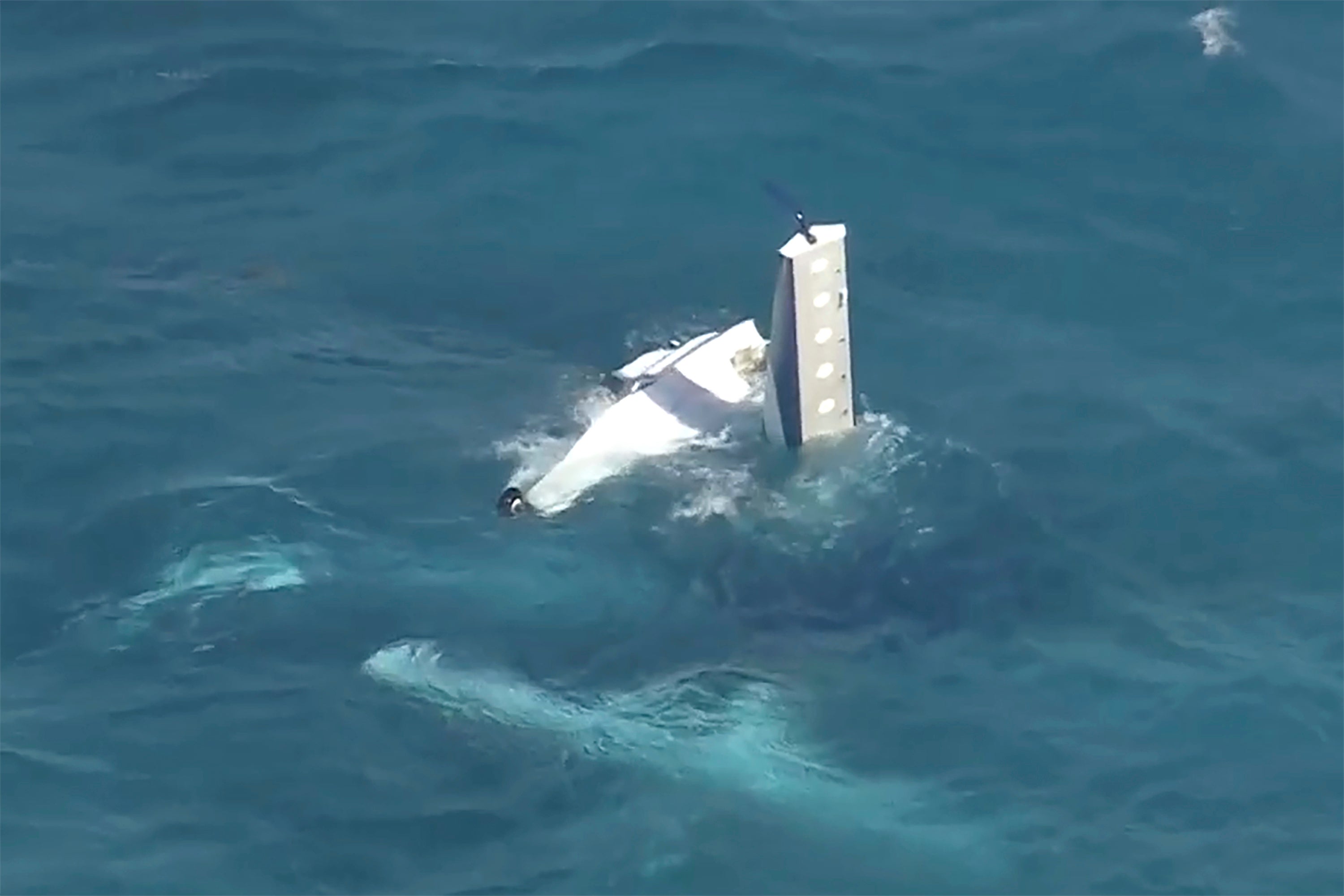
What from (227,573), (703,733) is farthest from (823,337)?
(227,573)

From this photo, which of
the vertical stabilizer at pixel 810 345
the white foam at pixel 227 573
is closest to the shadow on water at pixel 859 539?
the vertical stabilizer at pixel 810 345

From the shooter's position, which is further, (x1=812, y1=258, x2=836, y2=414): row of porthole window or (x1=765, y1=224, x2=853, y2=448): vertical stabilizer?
(x1=812, y1=258, x2=836, y2=414): row of porthole window

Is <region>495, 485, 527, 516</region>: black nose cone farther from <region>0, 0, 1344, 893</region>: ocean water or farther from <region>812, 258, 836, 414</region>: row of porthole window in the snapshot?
<region>812, 258, 836, 414</region>: row of porthole window

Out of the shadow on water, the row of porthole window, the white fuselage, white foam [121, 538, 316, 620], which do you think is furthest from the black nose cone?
the row of porthole window

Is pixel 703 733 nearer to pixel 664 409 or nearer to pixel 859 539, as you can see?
pixel 859 539

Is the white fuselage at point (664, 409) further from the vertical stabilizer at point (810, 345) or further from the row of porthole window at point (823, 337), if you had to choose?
the row of porthole window at point (823, 337)

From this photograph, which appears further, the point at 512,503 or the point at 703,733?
the point at 512,503
